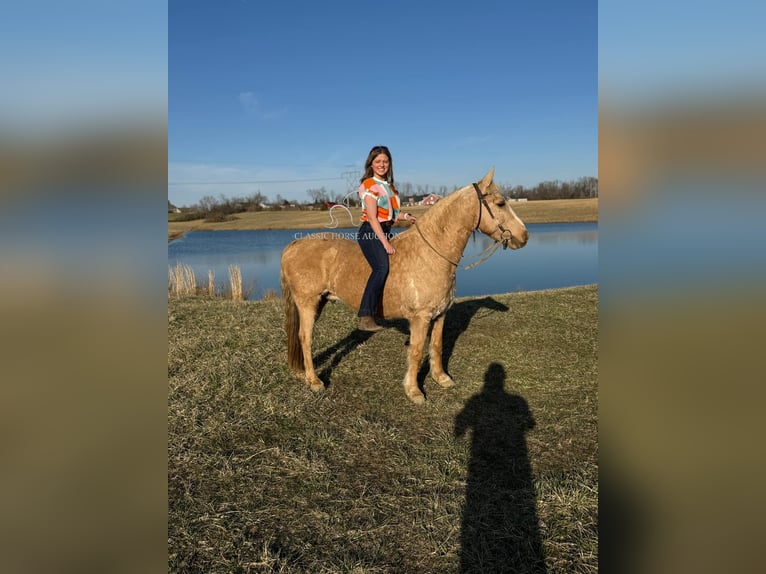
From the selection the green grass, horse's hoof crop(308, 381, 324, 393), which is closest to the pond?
the green grass

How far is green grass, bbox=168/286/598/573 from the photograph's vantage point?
100 inches

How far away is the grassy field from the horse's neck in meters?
31.0

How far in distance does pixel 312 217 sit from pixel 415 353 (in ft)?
128

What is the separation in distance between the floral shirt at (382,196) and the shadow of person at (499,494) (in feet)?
8.11

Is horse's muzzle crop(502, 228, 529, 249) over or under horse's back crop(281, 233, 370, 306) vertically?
over

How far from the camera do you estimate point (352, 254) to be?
199 inches

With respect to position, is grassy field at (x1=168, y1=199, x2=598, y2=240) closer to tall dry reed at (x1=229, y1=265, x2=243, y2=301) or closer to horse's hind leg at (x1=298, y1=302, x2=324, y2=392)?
tall dry reed at (x1=229, y1=265, x2=243, y2=301)

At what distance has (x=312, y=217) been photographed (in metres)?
42.2

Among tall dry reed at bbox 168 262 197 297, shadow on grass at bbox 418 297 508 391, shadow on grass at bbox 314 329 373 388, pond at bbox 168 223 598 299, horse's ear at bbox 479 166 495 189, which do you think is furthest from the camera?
pond at bbox 168 223 598 299

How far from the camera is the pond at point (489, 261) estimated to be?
55.5 ft

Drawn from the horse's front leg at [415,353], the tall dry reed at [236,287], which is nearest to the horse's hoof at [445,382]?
the horse's front leg at [415,353]

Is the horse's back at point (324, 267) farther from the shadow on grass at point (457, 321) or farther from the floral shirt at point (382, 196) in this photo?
the shadow on grass at point (457, 321)
